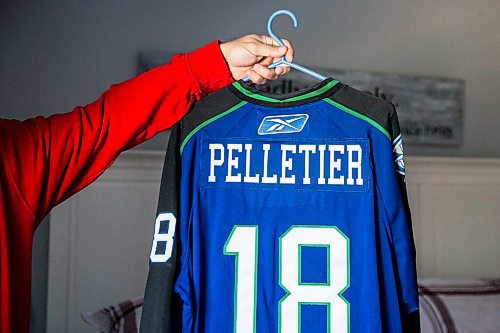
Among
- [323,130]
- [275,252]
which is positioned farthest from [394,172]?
[275,252]

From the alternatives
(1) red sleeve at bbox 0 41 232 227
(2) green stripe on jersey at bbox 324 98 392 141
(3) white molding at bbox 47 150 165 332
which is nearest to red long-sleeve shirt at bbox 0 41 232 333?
(1) red sleeve at bbox 0 41 232 227

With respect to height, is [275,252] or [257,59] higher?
[257,59]

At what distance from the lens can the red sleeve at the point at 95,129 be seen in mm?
1179

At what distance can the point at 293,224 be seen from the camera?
1292 millimetres

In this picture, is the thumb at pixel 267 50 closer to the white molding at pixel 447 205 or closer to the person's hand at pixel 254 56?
the person's hand at pixel 254 56

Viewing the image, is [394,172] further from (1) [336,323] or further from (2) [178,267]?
(2) [178,267]

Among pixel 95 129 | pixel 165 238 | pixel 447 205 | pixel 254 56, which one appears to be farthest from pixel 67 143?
pixel 447 205

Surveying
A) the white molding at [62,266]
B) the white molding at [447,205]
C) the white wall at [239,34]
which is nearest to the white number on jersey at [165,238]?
the white molding at [62,266]

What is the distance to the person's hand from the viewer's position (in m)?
1.25

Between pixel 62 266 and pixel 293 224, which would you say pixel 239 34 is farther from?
pixel 293 224

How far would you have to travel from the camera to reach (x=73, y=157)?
1.22 meters

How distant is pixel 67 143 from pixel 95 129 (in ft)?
0.20

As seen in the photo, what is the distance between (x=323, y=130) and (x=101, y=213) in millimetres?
1104

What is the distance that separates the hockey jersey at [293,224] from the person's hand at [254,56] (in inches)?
3.5
